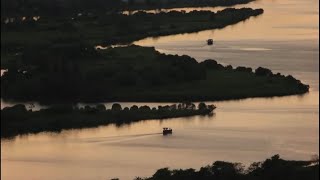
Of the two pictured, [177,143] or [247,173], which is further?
[177,143]

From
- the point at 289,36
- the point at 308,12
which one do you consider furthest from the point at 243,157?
the point at 308,12

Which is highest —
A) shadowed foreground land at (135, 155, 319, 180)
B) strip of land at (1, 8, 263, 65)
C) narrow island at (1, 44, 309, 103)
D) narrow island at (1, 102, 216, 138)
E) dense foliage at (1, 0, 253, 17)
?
dense foliage at (1, 0, 253, 17)

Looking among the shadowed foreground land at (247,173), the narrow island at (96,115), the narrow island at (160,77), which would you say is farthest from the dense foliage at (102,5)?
the shadowed foreground land at (247,173)

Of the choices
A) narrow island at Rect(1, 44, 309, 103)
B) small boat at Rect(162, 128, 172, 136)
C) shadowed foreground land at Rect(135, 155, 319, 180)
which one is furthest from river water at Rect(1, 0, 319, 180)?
shadowed foreground land at Rect(135, 155, 319, 180)

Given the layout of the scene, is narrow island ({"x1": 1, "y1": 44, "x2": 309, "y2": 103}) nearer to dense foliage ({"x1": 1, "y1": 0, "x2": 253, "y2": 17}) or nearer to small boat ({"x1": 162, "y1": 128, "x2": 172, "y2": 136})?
small boat ({"x1": 162, "y1": 128, "x2": 172, "y2": 136})

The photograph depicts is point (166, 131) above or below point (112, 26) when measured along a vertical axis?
below

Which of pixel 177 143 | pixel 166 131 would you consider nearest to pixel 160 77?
pixel 166 131

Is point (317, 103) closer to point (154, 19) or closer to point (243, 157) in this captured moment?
point (243, 157)

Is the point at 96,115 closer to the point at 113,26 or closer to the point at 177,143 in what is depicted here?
the point at 177,143
